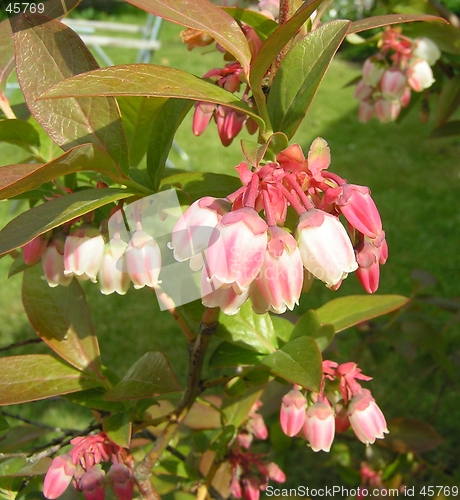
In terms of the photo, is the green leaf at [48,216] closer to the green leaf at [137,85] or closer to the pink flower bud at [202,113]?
the green leaf at [137,85]

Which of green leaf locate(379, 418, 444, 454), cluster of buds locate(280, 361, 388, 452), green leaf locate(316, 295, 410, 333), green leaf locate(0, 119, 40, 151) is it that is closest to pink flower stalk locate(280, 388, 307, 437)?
cluster of buds locate(280, 361, 388, 452)

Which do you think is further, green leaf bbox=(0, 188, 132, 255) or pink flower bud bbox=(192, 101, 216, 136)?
pink flower bud bbox=(192, 101, 216, 136)

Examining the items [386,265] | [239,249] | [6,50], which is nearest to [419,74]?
[6,50]

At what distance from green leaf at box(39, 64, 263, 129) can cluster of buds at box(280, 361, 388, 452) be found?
375 mm

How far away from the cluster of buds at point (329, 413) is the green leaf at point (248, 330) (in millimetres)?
69

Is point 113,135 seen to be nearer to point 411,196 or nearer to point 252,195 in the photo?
point 252,195

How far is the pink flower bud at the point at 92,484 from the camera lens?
0.71 meters

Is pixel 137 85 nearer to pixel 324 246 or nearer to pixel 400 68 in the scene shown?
pixel 324 246

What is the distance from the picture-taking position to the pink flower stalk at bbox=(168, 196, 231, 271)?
0.49m

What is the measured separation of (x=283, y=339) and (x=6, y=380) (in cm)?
36

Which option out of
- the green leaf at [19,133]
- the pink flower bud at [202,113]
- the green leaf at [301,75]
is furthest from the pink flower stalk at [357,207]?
the green leaf at [19,133]

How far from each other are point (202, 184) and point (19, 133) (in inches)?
9.7

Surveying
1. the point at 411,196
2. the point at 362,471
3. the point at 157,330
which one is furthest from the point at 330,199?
the point at 411,196

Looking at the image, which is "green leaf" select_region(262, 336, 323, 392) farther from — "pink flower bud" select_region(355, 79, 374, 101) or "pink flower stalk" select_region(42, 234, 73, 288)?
"pink flower bud" select_region(355, 79, 374, 101)
